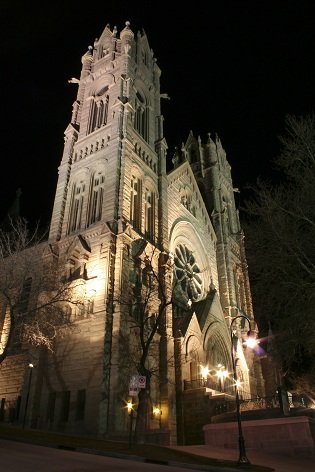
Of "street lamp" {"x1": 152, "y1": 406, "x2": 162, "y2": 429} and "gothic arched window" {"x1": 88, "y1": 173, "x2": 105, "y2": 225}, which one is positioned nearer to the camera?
"street lamp" {"x1": 152, "y1": 406, "x2": 162, "y2": 429}

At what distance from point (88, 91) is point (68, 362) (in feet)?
94.8

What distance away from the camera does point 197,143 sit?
5650 centimetres

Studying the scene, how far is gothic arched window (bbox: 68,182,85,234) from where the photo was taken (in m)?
31.8

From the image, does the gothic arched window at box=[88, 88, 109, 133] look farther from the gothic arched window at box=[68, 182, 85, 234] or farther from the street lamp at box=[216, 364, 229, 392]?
the street lamp at box=[216, 364, 229, 392]

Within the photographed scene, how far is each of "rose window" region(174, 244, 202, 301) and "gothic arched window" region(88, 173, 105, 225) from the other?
945cm

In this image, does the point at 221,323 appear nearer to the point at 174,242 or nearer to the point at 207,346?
the point at 207,346

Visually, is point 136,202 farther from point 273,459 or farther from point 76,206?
point 273,459

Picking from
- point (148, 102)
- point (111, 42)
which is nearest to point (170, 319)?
point (148, 102)

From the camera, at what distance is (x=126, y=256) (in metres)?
27.3

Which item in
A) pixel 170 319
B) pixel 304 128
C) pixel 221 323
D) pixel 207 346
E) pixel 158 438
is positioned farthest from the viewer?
pixel 221 323

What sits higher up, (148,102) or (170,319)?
(148,102)

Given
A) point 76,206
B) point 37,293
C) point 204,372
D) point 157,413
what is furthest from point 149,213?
point 157,413

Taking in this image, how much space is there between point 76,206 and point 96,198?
2104 mm

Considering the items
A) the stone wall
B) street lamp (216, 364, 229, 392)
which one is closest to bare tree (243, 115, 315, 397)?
the stone wall
